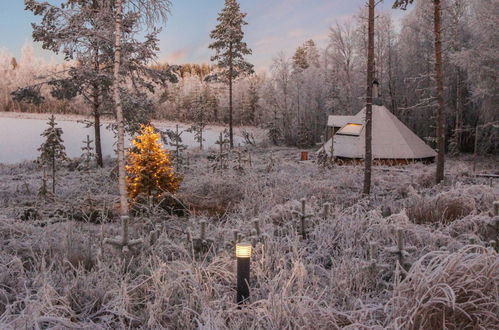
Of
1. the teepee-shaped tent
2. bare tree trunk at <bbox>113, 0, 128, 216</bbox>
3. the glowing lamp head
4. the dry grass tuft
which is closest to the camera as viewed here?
the dry grass tuft

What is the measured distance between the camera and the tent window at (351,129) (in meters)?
22.4

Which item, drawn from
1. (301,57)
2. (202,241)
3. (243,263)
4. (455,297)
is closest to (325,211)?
(202,241)

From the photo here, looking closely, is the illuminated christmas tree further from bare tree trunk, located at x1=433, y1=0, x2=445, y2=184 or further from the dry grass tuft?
bare tree trunk, located at x1=433, y1=0, x2=445, y2=184

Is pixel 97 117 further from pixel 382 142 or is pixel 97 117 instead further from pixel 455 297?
pixel 455 297

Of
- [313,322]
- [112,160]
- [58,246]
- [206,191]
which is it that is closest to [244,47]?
[112,160]

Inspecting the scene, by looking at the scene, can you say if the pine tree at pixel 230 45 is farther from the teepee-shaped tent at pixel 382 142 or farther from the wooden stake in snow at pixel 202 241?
the wooden stake in snow at pixel 202 241

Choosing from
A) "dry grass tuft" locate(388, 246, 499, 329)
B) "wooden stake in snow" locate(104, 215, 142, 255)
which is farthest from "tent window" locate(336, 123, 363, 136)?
"dry grass tuft" locate(388, 246, 499, 329)

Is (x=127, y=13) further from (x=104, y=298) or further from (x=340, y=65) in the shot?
(x=340, y=65)

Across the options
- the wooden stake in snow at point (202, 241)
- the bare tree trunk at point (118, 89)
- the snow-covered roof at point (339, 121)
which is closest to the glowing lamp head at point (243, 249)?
the wooden stake in snow at point (202, 241)

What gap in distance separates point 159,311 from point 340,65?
38.1 metres

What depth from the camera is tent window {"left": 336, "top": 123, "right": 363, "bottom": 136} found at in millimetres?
22428

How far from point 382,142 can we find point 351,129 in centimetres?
204

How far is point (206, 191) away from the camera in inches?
526

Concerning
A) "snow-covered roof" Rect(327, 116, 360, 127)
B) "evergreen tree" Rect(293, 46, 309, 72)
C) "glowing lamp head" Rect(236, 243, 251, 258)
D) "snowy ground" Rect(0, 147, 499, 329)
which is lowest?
"snowy ground" Rect(0, 147, 499, 329)
